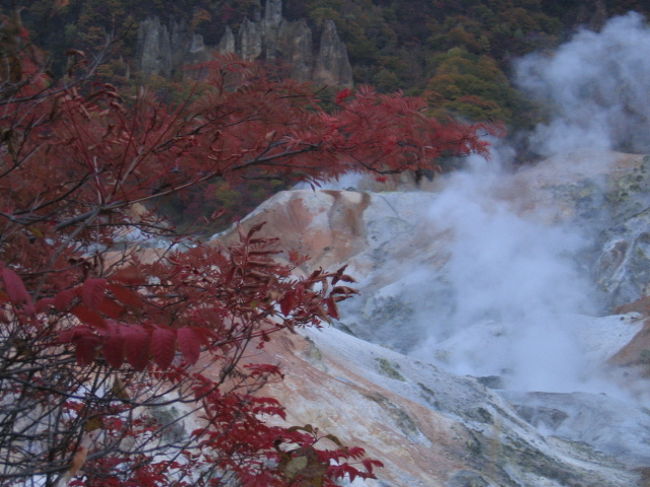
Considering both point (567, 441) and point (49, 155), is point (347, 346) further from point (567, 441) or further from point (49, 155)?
point (49, 155)

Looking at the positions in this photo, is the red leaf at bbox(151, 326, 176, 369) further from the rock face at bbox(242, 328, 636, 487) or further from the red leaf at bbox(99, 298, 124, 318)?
the rock face at bbox(242, 328, 636, 487)

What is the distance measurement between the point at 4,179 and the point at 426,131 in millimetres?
1615

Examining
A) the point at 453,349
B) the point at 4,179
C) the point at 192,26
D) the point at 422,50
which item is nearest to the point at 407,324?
the point at 453,349

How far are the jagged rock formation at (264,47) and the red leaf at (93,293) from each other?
81.0 feet

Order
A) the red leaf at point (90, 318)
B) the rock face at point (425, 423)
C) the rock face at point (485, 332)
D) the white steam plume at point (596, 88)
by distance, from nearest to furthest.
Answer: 1. the red leaf at point (90, 318)
2. the rock face at point (425, 423)
3. the rock face at point (485, 332)
4. the white steam plume at point (596, 88)

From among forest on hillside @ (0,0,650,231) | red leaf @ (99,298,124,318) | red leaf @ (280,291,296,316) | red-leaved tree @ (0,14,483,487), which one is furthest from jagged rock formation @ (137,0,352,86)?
red leaf @ (99,298,124,318)

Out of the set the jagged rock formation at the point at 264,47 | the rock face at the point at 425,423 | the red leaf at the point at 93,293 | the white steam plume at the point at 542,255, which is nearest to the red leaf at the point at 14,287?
the red leaf at the point at 93,293

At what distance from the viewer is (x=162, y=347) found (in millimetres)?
1479

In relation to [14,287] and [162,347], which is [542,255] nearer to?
[162,347]

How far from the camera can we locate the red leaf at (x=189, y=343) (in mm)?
1510

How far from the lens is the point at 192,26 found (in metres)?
28.0

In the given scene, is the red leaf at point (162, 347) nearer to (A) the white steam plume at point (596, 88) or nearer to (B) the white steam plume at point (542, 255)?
(B) the white steam plume at point (542, 255)

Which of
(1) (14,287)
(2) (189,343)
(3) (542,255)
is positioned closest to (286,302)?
(2) (189,343)

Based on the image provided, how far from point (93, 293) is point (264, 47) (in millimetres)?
26581
